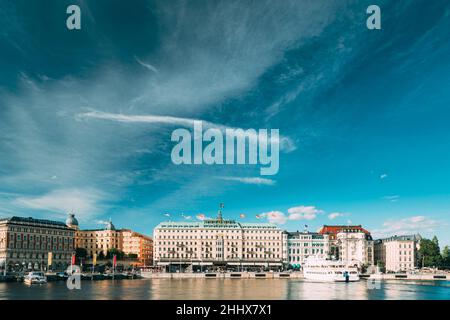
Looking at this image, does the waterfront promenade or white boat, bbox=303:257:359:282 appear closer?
white boat, bbox=303:257:359:282

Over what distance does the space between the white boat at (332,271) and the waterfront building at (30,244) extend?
282 feet

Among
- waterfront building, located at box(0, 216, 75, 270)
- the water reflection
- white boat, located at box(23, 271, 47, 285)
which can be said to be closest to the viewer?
the water reflection

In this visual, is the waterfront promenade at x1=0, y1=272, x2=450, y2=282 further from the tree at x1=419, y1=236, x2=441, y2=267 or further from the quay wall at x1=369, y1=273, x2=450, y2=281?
the tree at x1=419, y1=236, x2=441, y2=267

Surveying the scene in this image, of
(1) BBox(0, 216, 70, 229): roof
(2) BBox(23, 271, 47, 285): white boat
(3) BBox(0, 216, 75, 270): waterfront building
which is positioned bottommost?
(2) BBox(23, 271, 47, 285): white boat

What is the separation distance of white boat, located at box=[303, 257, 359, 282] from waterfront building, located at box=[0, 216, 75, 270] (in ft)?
282

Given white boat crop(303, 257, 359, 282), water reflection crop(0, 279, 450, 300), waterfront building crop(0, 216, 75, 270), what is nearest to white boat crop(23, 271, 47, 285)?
water reflection crop(0, 279, 450, 300)

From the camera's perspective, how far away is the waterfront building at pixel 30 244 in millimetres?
175000

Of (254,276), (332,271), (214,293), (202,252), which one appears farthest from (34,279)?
(202,252)

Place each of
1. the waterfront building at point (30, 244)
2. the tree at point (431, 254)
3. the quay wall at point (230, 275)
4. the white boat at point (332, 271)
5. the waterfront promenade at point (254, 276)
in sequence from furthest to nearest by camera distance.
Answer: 1. the tree at point (431, 254)
2. the waterfront building at point (30, 244)
3. the quay wall at point (230, 275)
4. the waterfront promenade at point (254, 276)
5. the white boat at point (332, 271)

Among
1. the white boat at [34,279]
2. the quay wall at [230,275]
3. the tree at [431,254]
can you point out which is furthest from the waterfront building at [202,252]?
the white boat at [34,279]

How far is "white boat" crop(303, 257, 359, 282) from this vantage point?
140750 millimetres

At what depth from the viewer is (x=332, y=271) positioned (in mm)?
141125

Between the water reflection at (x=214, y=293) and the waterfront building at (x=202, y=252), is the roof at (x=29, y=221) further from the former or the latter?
the water reflection at (x=214, y=293)
